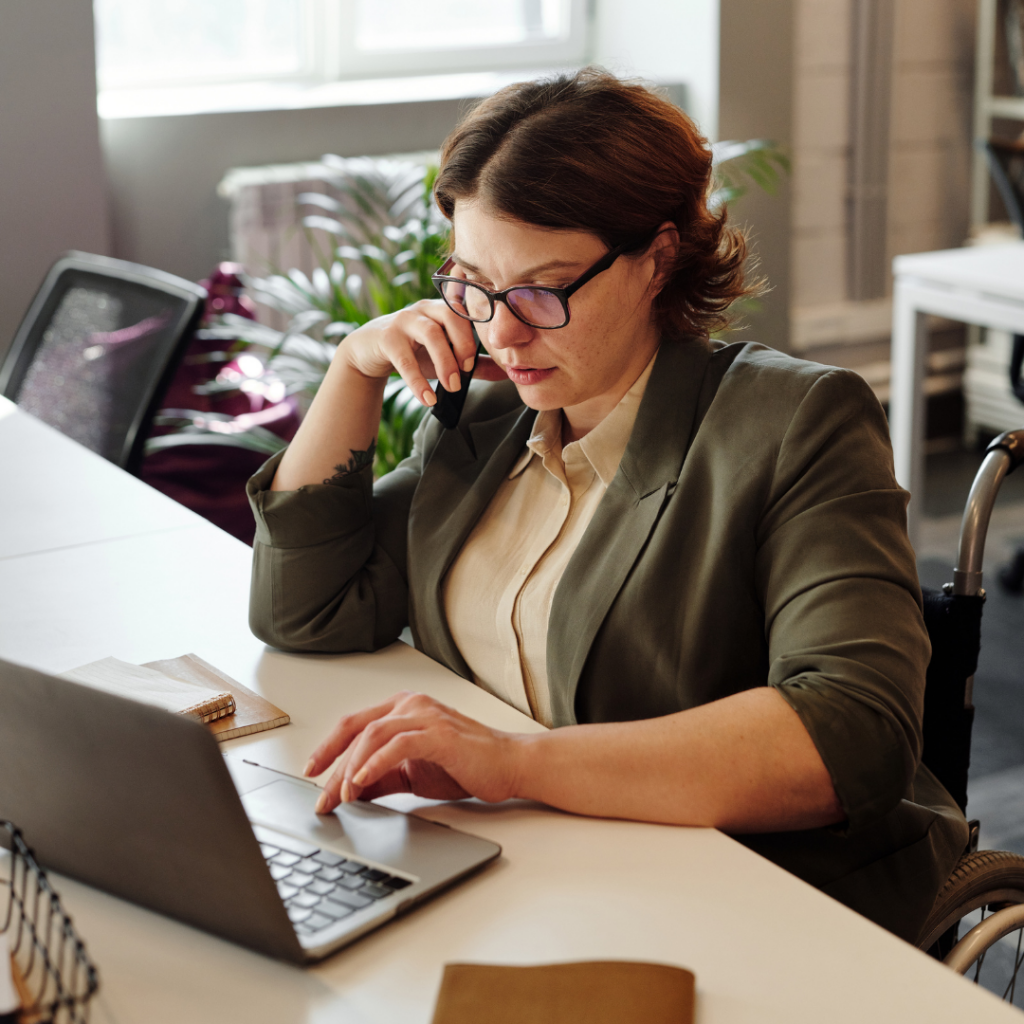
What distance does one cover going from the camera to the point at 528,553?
1.29 m

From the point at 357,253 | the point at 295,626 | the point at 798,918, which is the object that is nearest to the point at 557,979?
the point at 798,918

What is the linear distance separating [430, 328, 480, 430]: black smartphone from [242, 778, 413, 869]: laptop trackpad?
51cm

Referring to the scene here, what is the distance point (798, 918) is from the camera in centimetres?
84

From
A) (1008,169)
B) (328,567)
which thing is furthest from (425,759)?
(1008,169)

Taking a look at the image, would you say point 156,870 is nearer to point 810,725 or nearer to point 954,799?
point 810,725

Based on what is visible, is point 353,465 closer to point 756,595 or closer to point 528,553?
point 528,553

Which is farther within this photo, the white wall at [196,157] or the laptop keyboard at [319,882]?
the white wall at [196,157]

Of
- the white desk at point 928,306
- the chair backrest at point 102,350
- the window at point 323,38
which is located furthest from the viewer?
the window at point 323,38

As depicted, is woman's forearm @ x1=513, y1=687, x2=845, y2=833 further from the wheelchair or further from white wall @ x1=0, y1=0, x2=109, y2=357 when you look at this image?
white wall @ x1=0, y1=0, x2=109, y2=357

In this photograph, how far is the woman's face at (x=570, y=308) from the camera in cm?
118

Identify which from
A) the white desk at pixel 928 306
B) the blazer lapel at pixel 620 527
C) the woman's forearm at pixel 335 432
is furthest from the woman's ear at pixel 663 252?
the white desk at pixel 928 306

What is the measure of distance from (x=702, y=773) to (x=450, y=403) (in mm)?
575

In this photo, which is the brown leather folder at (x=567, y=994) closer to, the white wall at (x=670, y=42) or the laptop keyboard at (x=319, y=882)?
the laptop keyboard at (x=319, y=882)

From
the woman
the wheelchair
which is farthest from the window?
the wheelchair
